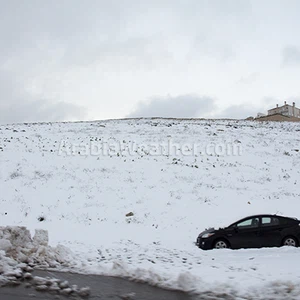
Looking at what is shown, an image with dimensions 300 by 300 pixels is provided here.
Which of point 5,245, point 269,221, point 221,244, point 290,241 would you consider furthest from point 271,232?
point 5,245

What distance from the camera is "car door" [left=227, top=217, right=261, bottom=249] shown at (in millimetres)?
10696

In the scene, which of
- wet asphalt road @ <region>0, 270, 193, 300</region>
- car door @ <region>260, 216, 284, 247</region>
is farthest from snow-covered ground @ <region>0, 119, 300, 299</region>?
car door @ <region>260, 216, 284, 247</region>

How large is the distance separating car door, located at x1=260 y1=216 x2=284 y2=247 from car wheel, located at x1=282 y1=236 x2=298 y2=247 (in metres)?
0.18

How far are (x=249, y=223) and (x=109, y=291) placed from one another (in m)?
6.30

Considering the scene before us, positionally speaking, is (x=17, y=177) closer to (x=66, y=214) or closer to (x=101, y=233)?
(x=66, y=214)

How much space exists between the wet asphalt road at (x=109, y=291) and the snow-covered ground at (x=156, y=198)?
0.38 m

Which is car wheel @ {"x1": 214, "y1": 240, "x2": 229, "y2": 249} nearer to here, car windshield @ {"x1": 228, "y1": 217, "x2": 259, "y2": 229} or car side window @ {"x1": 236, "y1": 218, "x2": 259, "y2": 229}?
car windshield @ {"x1": 228, "y1": 217, "x2": 259, "y2": 229}

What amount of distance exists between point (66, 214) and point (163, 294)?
379 inches

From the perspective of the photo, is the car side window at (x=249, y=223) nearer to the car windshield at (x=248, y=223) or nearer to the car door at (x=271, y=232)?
the car windshield at (x=248, y=223)

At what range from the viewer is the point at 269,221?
36.2ft

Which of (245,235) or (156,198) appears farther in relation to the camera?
(156,198)

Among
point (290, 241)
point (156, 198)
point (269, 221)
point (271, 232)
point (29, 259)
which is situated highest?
point (156, 198)

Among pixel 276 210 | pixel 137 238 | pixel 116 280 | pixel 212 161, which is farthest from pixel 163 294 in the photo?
pixel 212 161

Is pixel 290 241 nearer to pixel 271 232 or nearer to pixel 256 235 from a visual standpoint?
pixel 271 232
